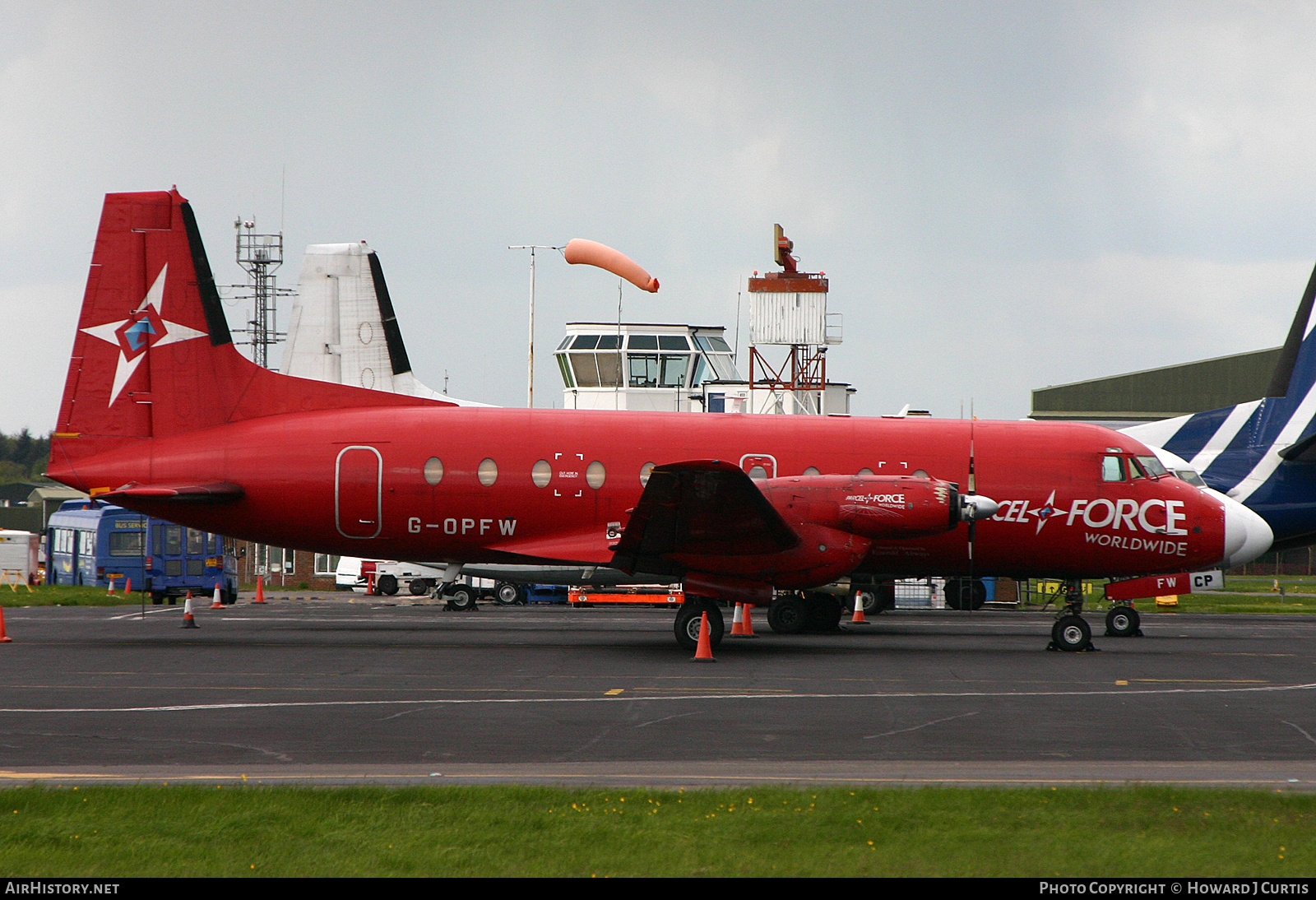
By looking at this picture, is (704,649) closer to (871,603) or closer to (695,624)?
(695,624)

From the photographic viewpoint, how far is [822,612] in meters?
24.8

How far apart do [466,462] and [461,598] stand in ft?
45.7

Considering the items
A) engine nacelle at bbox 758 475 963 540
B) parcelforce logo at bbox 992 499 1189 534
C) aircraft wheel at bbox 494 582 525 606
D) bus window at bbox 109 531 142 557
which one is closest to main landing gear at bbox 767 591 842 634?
parcelforce logo at bbox 992 499 1189 534

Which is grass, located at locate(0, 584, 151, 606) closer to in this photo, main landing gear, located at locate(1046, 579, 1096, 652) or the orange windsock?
the orange windsock

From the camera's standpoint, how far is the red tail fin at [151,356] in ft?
71.4

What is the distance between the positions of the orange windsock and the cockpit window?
817 inches

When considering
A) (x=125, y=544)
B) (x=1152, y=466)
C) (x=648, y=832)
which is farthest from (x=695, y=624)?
(x=125, y=544)

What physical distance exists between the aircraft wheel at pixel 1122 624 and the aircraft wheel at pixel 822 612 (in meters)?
5.54

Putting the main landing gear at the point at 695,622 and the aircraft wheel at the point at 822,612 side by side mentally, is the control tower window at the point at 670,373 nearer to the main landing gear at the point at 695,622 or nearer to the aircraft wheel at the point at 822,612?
the aircraft wheel at the point at 822,612

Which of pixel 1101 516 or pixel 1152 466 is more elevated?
pixel 1152 466

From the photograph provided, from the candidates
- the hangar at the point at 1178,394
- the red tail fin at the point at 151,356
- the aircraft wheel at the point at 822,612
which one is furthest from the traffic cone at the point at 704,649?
the hangar at the point at 1178,394

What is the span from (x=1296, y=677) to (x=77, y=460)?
20676 millimetres

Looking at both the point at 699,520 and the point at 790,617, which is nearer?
the point at 699,520
